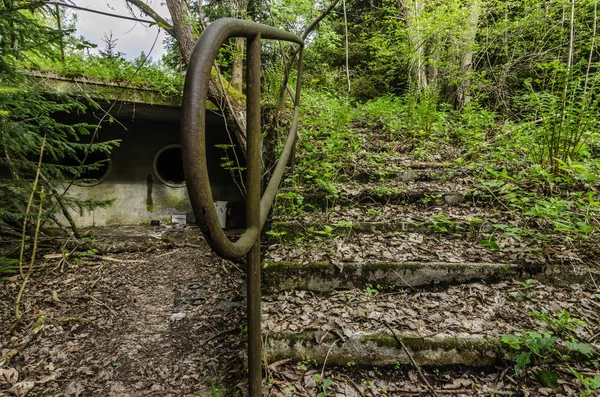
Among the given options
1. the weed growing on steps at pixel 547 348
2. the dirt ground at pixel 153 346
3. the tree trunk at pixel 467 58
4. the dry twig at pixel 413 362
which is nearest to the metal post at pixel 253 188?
the dirt ground at pixel 153 346

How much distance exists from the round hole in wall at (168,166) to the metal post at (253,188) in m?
6.74

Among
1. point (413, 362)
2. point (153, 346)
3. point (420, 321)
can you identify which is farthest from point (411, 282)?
point (153, 346)

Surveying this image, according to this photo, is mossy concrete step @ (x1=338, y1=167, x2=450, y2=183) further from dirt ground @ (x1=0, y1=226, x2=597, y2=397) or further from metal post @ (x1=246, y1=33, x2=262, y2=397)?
metal post @ (x1=246, y1=33, x2=262, y2=397)

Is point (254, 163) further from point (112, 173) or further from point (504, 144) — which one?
point (112, 173)

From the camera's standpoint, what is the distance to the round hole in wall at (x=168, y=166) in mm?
7098

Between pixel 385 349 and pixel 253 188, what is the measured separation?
1.00m

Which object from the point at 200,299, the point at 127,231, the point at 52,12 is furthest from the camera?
the point at 127,231

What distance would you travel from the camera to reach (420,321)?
151 centimetres

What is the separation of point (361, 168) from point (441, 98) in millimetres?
4069

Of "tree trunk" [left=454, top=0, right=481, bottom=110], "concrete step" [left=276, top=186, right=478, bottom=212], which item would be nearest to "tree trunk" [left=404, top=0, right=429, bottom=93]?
"tree trunk" [left=454, top=0, right=481, bottom=110]

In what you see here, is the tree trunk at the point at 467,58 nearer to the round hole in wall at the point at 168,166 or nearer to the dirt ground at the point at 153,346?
the dirt ground at the point at 153,346

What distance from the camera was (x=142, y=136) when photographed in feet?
22.7

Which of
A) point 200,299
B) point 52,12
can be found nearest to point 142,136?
point 52,12

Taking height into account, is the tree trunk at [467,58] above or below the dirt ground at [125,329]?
above
